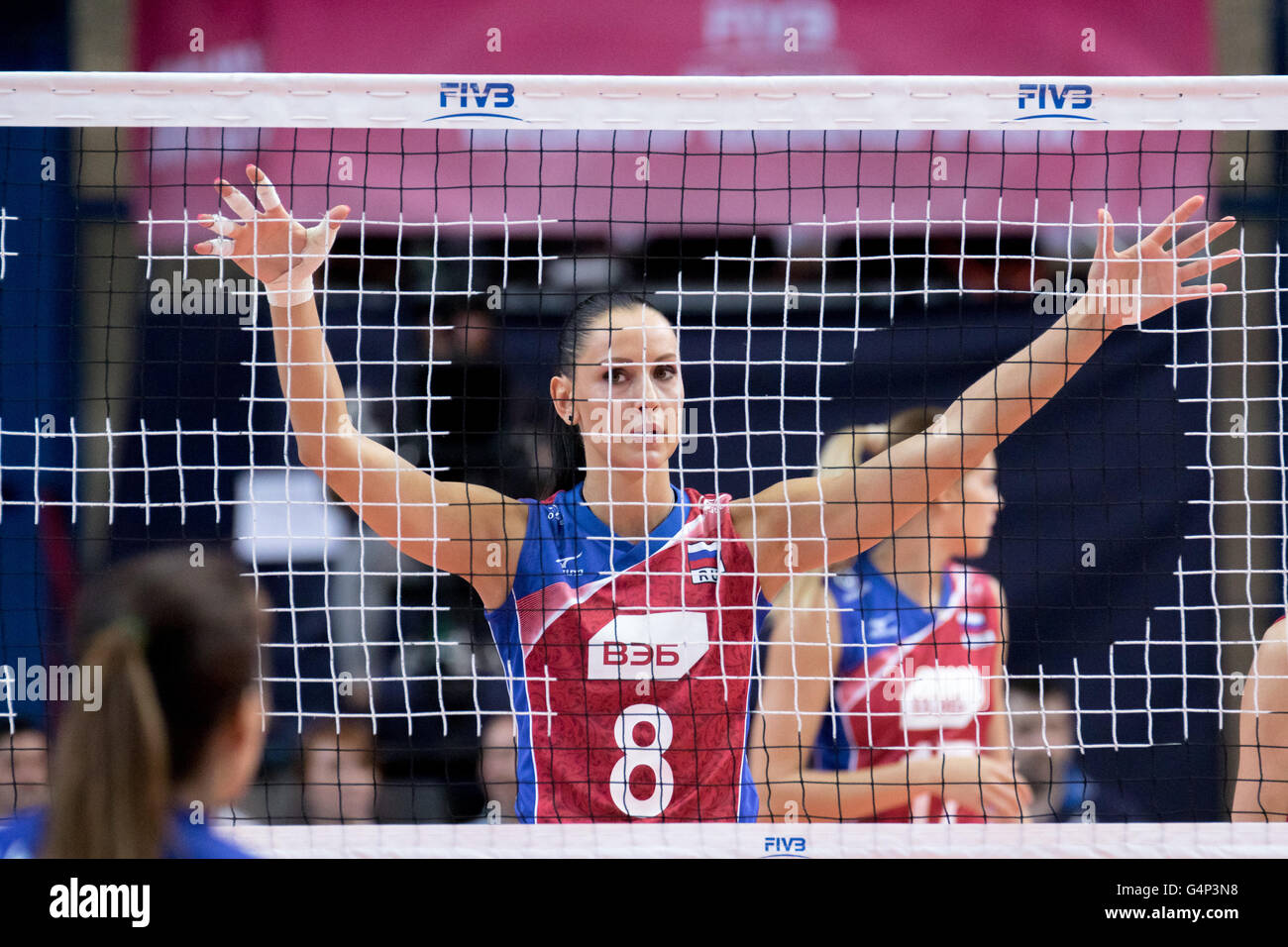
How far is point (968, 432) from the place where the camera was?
9.11ft

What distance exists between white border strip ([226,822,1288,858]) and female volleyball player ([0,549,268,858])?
1.07 metres

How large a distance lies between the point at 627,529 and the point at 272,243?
110 cm

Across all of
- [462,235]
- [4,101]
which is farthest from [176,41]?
[4,101]

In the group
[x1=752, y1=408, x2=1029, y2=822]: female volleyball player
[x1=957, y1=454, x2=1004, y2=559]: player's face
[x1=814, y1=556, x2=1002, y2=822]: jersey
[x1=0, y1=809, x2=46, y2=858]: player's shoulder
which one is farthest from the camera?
[x1=957, y1=454, x2=1004, y2=559]: player's face

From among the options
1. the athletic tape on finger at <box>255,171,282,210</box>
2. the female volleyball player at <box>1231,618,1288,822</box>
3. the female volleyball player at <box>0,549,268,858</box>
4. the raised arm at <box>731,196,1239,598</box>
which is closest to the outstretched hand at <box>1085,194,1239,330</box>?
the raised arm at <box>731,196,1239,598</box>

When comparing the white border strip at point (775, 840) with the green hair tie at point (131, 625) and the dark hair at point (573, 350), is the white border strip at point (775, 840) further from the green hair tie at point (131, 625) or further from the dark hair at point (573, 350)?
the green hair tie at point (131, 625)

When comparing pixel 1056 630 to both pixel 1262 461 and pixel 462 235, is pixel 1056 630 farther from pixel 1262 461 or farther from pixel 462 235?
pixel 462 235

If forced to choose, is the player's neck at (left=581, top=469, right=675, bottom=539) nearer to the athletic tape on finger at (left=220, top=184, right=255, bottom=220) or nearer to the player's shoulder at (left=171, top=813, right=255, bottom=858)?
the athletic tape on finger at (left=220, top=184, right=255, bottom=220)

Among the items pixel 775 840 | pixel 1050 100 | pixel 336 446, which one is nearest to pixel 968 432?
pixel 1050 100

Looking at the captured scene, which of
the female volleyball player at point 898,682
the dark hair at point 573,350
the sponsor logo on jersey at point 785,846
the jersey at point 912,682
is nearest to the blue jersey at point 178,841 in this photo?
the sponsor logo on jersey at point 785,846

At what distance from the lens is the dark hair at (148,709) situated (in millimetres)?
1591

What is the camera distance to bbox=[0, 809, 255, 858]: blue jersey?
5.38ft
